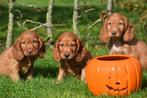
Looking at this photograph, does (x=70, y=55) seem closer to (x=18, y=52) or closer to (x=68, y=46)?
(x=68, y=46)

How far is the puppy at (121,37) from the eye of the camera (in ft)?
33.9

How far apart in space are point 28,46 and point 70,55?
838 mm

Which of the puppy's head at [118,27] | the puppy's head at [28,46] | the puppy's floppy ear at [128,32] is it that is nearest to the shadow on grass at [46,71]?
the puppy's head at [28,46]

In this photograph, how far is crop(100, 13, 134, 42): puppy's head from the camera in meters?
10.3

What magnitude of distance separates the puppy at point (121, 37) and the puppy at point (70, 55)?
28.5 inches

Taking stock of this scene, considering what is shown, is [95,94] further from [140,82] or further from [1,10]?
[1,10]

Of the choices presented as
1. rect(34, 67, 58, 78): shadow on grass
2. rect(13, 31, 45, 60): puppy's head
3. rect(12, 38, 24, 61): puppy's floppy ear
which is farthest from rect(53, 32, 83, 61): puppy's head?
rect(34, 67, 58, 78): shadow on grass

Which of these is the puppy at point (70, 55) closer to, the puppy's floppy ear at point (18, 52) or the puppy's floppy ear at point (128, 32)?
the puppy's floppy ear at point (18, 52)

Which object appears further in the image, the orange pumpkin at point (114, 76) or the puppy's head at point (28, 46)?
the puppy's head at point (28, 46)

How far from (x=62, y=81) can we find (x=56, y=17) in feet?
39.5

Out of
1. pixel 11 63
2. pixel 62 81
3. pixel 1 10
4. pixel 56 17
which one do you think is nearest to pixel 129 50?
pixel 62 81

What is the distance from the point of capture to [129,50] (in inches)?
430

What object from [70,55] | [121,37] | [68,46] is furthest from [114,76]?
[121,37]

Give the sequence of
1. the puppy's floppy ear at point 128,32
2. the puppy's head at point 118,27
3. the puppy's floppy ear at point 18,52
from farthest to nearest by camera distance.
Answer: the puppy's floppy ear at point 128,32 → the puppy's head at point 118,27 → the puppy's floppy ear at point 18,52
